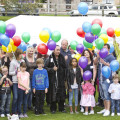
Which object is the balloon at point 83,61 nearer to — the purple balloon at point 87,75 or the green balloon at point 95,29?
the purple balloon at point 87,75

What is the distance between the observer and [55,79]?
832 cm

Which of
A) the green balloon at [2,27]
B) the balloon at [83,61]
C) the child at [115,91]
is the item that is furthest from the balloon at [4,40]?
the child at [115,91]

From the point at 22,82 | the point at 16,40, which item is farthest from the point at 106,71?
the point at 16,40

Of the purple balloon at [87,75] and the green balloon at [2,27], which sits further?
the purple balloon at [87,75]

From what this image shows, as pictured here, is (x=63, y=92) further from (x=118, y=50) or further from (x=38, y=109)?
(x=118, y=50)

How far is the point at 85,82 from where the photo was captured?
8383mm

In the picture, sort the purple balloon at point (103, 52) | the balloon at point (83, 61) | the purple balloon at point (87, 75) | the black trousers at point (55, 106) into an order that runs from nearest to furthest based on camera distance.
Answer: the purple balloon at point (103, 52)
the balloon at point (83, 61)
the purple balloon at point (87, 75)
the black trousers at point (55, 106)

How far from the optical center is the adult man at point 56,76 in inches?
327

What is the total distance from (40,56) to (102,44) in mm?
1801

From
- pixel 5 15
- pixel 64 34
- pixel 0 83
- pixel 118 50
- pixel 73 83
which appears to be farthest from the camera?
pixel 5 15

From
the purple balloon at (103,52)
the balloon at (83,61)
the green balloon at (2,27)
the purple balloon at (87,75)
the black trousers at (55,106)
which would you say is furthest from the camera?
the black trousers at (55,106)

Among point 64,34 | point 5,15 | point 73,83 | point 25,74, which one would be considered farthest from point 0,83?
Result: point 5,15

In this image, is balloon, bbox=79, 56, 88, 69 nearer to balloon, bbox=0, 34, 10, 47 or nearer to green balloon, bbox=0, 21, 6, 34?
balloon, bbox=0, 34, 10, 47

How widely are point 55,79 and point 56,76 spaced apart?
3.1 inches
